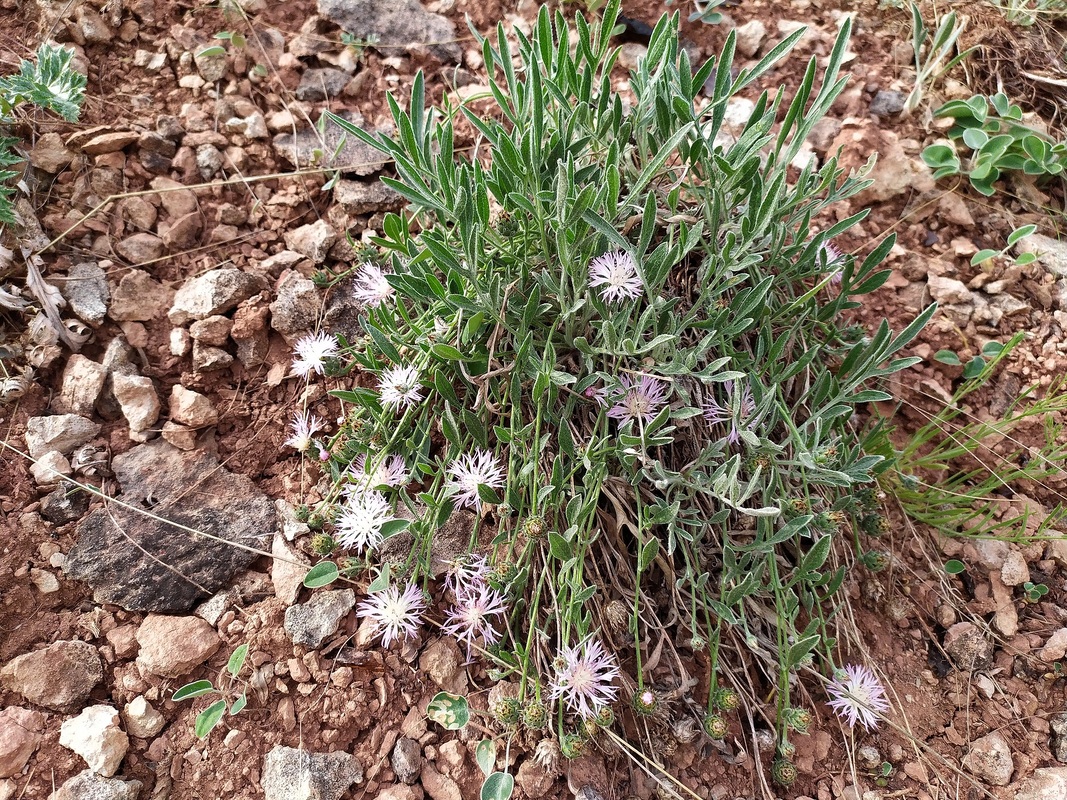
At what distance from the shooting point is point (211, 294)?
202 cm

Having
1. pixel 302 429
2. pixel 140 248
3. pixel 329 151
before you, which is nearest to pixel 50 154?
pixel 140 248

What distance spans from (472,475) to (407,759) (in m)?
0.63

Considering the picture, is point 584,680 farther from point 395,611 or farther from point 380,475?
point 380,475

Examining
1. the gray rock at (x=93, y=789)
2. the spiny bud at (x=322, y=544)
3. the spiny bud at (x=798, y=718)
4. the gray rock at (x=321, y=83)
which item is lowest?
the gray rock at (x=93, y=789)

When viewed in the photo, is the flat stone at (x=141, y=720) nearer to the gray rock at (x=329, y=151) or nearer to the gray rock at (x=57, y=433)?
the gray rock at (x=57, y=433)

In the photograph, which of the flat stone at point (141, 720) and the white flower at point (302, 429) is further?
the white flower at point (302, 429)

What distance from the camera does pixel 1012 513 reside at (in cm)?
202

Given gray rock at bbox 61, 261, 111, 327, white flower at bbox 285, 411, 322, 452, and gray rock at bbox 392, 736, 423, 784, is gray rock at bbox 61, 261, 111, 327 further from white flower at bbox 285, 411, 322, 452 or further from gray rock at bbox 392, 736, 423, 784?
gray rock at bbox 392, 736, 423, 784

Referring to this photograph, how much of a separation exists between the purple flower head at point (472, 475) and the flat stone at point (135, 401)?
84 centimetres

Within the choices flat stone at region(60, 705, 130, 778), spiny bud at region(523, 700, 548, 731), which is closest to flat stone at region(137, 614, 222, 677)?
flat stone at region(60, 705, 130, 778)

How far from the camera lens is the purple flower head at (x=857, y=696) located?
5.35 feet

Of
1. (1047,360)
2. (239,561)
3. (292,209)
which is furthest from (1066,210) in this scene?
(239,561)

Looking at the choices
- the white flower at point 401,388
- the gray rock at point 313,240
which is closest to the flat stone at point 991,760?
the white flower at point 401,388

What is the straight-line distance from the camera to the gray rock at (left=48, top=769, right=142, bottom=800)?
4.70 ft
